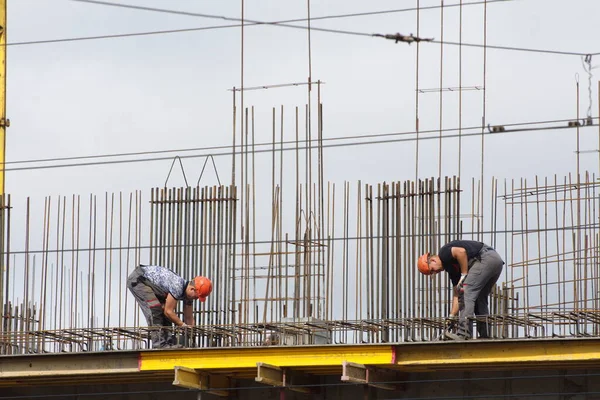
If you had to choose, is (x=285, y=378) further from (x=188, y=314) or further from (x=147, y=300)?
(x=147, y=300)

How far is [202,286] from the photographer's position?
21297mm

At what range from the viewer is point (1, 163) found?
24578 millimetres

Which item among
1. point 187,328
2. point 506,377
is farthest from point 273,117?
point 506,377

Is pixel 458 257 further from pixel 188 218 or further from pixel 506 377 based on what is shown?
pixel 188 218

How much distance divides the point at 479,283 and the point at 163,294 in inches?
177

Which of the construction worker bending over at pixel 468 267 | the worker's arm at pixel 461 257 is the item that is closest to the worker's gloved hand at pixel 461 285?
the construction worker bending over at pixel 468 267

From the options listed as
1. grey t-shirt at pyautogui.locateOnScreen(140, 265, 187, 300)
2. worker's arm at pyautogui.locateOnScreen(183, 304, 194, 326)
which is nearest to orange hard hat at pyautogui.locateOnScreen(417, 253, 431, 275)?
grey t-shirt at pyautogui.locateOnScreen(140, 265, 187, 300)

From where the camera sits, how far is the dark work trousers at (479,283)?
1969 cm

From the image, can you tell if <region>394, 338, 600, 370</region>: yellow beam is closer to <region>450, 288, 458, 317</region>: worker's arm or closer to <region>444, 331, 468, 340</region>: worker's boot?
<region>444, 331, 468, 340</region>: worker's boot

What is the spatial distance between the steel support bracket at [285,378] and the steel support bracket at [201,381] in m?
0.84

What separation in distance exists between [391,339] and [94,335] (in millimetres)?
4229

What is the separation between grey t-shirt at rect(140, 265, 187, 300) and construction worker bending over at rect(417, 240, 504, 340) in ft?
11.4

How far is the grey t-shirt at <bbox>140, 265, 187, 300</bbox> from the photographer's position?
70.1 ft

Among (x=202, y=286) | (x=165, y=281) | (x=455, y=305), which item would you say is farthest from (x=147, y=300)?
(x=455, y=305)
